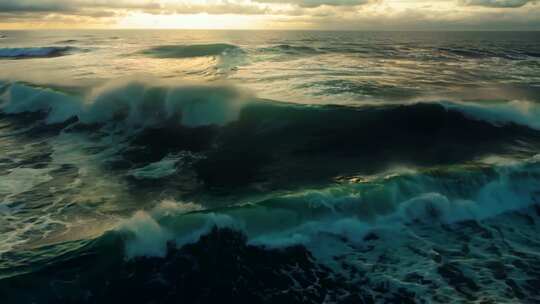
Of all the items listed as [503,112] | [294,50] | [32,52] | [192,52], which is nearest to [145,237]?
[503,112]

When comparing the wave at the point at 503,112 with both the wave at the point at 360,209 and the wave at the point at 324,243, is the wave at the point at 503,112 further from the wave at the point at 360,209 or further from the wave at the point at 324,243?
the wave at the point at 324,243

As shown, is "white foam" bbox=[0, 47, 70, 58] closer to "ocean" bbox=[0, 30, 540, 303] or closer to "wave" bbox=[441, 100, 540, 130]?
"ocean" bbox=[0, 30, 540, 303]

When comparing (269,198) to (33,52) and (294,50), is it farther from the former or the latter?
(33,52)

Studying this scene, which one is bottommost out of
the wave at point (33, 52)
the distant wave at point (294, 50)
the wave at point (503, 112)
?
the wave at point (503, 112)

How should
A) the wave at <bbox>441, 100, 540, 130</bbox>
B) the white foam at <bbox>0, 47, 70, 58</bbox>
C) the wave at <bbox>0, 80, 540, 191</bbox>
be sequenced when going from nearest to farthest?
the wave at <bbox>0, 80, 540, 191</bbox> → the wave at <bbox>441, 100, 540, 130</bbox> → the white foam at <bbox>0, 47, 70, 58</bbox>

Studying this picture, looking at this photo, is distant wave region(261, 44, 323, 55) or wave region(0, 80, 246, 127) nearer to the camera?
wave region(0, 80, 246, 127)

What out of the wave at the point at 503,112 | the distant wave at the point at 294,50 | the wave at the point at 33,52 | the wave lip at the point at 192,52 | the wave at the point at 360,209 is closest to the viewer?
the wave at the point at 360,209

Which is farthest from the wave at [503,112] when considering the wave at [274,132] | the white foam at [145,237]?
the white foam at [145,237]

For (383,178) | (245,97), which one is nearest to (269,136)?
(245,97)

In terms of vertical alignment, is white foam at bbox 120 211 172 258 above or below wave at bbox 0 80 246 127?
below

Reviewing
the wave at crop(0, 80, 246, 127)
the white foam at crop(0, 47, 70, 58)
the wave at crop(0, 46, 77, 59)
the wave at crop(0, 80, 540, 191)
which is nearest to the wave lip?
the wave at crop(0, 46, 77, 59)
